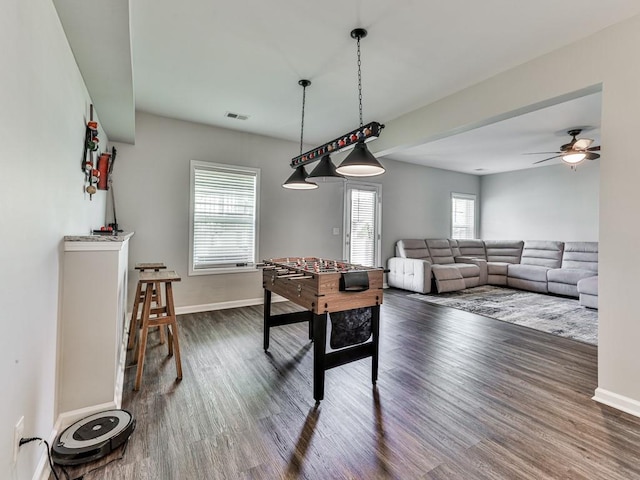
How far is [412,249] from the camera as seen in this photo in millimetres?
6473

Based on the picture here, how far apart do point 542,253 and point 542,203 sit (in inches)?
49.8

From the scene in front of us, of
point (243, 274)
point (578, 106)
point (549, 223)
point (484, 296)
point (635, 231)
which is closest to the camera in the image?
point (635, 231)

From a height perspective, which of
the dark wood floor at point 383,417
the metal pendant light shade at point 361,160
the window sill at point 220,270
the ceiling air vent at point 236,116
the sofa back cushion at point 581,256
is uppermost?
the ceiling air vent at point 236,116

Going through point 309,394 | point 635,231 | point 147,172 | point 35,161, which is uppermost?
point 147,172

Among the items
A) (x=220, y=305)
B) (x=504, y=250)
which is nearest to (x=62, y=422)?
(x=220, y=305)

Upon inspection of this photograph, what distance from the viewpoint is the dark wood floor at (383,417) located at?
1.59 metres

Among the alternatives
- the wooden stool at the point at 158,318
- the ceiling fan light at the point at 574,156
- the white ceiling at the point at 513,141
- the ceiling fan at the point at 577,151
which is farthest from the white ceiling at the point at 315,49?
the wooden stool at the point at 158,318

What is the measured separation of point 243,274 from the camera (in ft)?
15.9

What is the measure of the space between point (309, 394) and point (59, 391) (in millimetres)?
1586

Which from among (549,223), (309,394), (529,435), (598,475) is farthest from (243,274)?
(549,223)

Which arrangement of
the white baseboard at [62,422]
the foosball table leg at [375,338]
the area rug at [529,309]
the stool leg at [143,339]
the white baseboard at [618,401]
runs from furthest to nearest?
the area rug at [529,309] < the foosball table leg at [375,338] < the stool leg at [143,339] < the white baseboard at [618,401] < the white baseboard at [62,422]

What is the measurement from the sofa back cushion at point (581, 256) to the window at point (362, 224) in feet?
12.4

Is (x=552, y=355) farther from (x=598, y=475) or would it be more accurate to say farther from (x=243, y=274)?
(x=243, y=274)

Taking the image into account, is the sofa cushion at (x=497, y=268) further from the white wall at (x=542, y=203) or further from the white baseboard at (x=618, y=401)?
the white baseboard at (x=618, y=401)
